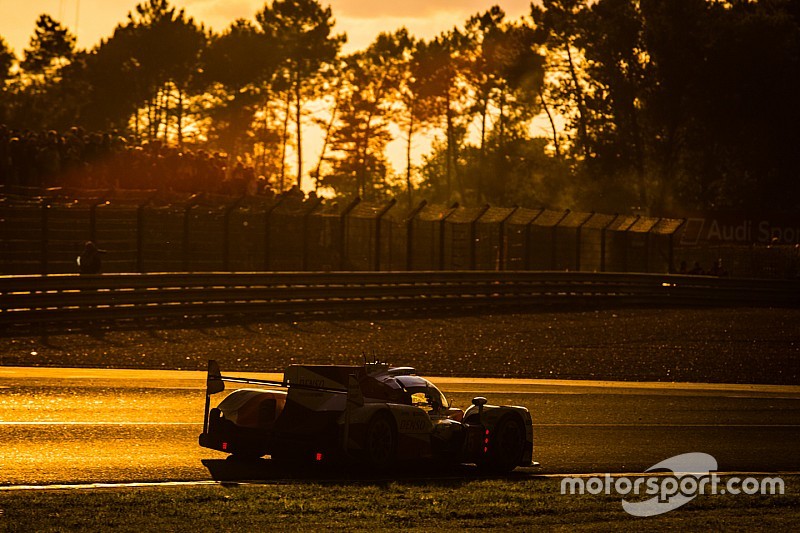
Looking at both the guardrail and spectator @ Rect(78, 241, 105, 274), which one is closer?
the guardrail

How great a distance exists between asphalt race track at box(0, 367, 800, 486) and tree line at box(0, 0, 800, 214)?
1902 inches

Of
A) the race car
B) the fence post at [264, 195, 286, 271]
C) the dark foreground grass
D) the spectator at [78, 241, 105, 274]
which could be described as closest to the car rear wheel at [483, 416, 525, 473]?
the race car

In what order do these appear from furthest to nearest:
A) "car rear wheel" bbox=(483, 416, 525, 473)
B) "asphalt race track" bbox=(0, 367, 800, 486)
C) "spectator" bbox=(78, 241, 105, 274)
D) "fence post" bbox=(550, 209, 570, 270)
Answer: "fence post" bbox=(550, 209, 570, 270) < "spectator" bbox=(78, 241, 105, 274) < "car rear wheel" bbox=(483, 416, 525, 473) < "asphalt race track" bbox=(0, 367, 800, 486)

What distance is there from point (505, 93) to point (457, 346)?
2848 inches

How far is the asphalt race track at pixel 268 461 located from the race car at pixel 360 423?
341 millimetres

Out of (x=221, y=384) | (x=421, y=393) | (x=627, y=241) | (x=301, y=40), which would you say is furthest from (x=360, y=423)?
(x=301, y=40)

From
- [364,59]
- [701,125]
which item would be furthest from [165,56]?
[701,125]

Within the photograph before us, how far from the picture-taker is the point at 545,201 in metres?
91.1

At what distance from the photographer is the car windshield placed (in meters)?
11.6

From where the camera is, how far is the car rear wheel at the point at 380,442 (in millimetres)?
11172

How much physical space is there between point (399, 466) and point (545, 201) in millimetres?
79888

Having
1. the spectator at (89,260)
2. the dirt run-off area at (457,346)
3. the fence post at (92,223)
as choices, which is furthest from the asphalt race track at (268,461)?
the fence post at (92,223)

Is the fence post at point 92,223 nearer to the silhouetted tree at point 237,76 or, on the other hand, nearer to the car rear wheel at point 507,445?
the car rear wheel at point 507,445

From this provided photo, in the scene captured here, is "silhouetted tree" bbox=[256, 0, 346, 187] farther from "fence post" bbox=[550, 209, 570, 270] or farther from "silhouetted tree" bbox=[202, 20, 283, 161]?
"fence post" bbox=[550, 209, 570, 270]
